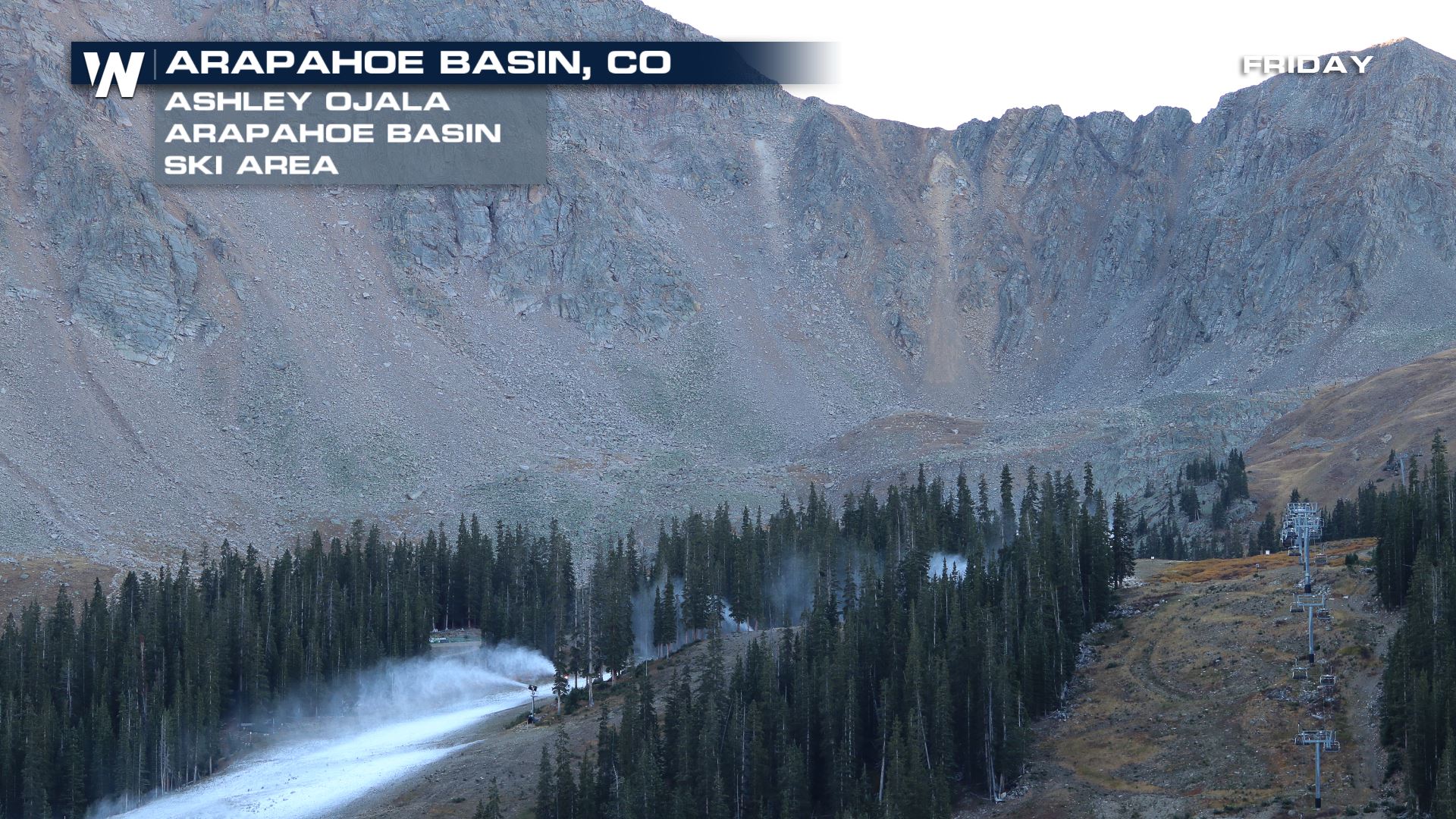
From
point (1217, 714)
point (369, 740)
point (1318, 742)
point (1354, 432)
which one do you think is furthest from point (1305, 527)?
point (1354, 432)

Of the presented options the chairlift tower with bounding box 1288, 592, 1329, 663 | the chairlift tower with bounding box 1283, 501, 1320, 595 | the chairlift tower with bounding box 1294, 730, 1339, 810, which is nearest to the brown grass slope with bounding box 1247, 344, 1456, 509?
the chairlift tower with bounding box 1283, 501, 1320, 595

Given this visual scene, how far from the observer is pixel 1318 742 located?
74.2m

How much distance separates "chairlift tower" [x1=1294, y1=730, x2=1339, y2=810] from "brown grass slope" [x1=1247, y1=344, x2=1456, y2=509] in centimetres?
8876

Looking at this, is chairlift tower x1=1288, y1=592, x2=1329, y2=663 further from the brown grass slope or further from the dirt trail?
the brown grass slope

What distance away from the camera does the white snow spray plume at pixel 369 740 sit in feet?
329

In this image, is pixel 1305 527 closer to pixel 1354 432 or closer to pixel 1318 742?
pixel 1318 742

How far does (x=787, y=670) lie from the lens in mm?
102125

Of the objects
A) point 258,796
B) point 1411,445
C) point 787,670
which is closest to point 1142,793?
point 787,670

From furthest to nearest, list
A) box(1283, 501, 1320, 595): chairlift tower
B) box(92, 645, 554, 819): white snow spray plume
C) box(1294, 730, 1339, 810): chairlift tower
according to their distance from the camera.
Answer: box(92, 645, 554, 819): white snow spray plume → box(1283, 501, 1320, 595): chairlift tower → box(1294, 730, 1339, 810): chairlift tower

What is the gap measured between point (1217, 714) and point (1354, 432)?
106012 mm

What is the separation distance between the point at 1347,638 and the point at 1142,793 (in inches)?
706

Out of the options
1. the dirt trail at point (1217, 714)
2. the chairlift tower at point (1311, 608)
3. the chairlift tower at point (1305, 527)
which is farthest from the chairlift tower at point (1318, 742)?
the chairlift tower at point (1305, 527)

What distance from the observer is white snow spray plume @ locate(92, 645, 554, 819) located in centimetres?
10037

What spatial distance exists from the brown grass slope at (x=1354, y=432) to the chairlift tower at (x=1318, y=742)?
88.8 metres
